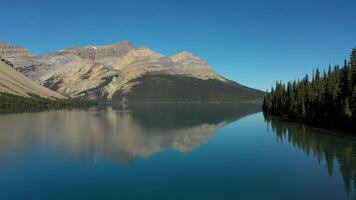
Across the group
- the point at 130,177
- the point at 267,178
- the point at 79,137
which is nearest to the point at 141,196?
the point at 130,177

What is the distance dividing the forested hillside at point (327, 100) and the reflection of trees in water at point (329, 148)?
6.27 metres

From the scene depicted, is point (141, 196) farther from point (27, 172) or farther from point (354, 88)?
point (354, 88)

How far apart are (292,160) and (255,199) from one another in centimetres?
2570

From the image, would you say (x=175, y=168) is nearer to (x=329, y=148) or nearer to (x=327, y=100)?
(x=329, y=148)

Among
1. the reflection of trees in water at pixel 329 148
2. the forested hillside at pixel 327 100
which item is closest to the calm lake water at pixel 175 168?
the reflection of trees in water at pixel 329 148

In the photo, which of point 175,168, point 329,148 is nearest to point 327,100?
point 329,148

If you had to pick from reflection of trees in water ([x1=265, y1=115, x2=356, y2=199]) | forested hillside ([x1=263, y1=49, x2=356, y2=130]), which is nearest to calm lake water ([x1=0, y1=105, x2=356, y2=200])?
reflection of trees in water ([x1=265, y1=115, x2=356, y2=199])

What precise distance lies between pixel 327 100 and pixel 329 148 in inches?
1551

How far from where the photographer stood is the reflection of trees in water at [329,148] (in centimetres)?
5034

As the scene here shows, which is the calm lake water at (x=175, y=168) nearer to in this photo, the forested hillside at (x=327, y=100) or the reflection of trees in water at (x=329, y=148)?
the reflection of trees in water at (x=329, y=148)

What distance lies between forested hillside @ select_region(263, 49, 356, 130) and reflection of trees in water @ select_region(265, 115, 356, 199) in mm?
6272

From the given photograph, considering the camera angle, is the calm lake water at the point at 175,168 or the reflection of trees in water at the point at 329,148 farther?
the reflection of trees in water at the point at 329,148

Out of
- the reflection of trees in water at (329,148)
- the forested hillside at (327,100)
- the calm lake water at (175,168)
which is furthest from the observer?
the forested hillside at (327,100)

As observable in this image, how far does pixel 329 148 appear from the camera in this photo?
72688mm
